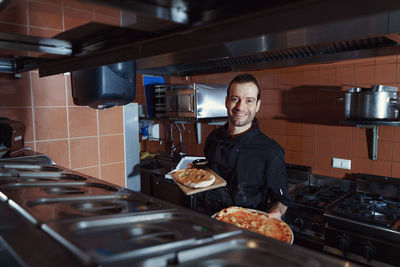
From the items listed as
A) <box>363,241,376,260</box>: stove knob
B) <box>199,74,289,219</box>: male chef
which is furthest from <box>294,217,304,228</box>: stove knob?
<box>199,74,289,219</box>: male chef

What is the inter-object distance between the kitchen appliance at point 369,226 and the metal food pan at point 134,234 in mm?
1746

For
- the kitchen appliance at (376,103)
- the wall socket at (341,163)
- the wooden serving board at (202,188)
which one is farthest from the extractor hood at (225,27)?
the wall socket at (341,163)

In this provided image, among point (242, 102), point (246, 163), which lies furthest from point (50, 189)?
point (242, 102)

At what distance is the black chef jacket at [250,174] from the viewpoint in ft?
6.57

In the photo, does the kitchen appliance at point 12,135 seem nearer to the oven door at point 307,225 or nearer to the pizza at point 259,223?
the pizza at point 259,223

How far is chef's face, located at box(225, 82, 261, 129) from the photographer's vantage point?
2117mm

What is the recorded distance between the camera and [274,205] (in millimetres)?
1951

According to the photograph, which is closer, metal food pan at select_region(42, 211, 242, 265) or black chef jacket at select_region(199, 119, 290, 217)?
metal food pan at select_region(42, 211, 242, 265)

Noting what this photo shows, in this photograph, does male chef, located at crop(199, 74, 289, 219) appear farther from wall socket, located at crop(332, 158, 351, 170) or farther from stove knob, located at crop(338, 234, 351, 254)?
wall socket, located at crop(332, 158, 351, 170)

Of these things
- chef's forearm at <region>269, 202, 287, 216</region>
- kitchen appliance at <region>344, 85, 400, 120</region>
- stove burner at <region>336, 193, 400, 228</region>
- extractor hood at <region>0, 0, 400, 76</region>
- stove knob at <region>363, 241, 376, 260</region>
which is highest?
extractor hood at <region>0, 0, 400, 76</region>

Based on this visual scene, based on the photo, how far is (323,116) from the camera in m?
3.16

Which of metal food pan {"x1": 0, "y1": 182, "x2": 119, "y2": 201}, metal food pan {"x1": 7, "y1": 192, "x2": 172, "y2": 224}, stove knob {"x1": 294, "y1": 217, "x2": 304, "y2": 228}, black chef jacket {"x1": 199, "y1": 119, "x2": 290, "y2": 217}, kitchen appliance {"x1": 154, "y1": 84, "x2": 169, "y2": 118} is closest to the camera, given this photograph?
metal food pan {"x1": 7, "y1": 192, "x2": 172, "y2": 224}

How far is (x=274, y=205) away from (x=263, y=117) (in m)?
1.89

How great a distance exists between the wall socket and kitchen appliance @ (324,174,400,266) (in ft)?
1.03
